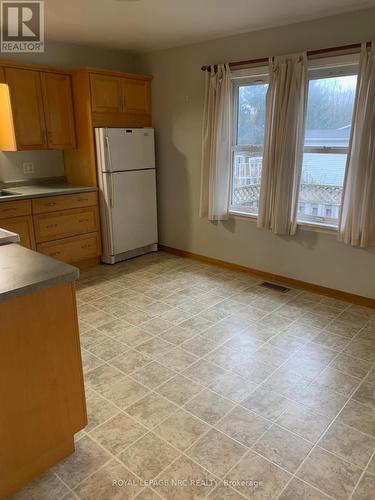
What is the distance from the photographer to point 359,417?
200cm

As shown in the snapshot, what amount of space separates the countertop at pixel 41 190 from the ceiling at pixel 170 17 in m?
1.52

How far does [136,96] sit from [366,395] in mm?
3916

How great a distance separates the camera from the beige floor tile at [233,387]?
2.19 metres

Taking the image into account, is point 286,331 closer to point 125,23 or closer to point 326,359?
point 326,359

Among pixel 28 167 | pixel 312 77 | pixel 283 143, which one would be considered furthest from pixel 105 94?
pixel 312 77

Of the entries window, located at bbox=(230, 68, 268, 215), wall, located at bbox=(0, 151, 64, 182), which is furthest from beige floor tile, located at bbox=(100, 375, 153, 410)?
wall, located at bbox=(0, 151, 64, 182)

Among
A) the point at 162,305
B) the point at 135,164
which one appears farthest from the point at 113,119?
the point at 162,305

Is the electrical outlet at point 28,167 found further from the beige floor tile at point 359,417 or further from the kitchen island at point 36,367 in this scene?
the beige floor tile at point 359,417

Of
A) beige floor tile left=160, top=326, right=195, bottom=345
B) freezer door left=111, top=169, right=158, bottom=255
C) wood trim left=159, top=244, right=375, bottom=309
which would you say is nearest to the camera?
beige floor tile left=160, top=326, right=195, bottom=345

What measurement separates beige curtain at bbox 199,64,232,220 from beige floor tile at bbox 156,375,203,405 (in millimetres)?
2204

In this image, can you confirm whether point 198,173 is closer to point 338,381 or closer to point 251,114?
point 251,114

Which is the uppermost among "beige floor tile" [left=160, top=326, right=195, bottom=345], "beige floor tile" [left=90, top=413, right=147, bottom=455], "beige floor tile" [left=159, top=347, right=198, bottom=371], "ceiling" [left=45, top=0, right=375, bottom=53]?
"ceiling" [left=45, top=0, right=375, bottom=53]

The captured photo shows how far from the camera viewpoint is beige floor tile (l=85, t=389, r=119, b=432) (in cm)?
199

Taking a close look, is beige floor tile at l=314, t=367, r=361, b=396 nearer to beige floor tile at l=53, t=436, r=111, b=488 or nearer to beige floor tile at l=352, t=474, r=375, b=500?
beige floor tile at l=352, t=474, r=375, b=500
